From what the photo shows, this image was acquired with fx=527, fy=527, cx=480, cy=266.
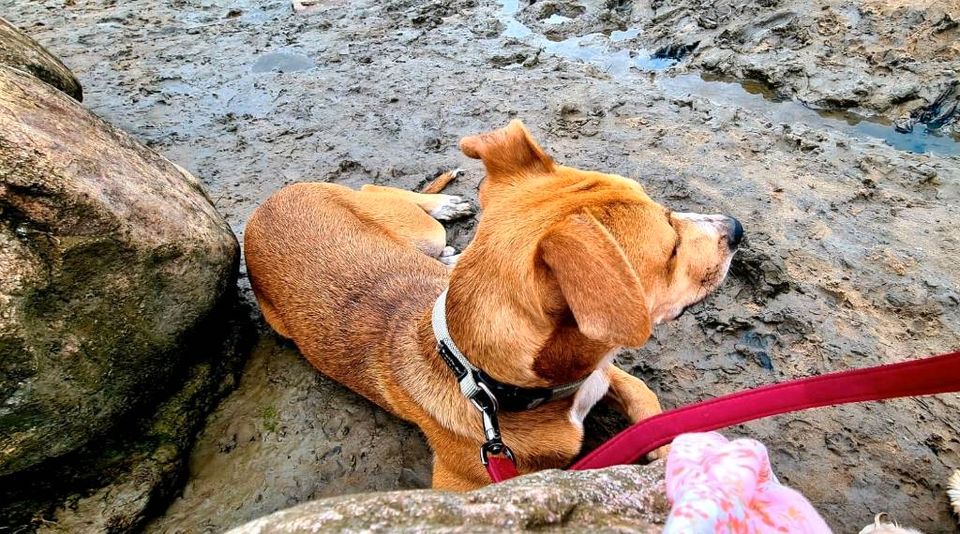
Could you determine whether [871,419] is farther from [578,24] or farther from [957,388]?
[578,24]

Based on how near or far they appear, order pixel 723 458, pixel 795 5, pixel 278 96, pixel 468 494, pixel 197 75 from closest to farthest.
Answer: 1. pixel 723 458
2. pixel 468 494
3. pixel 795 5
4. pixel 278 96
5. pixel 197 75

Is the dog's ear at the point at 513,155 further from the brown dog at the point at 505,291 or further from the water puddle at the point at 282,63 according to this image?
the water puddle at the point at 282,63

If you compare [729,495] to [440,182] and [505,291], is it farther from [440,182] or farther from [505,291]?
[440,182]

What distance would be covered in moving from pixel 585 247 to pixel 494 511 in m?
0.90

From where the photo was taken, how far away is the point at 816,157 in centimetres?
453

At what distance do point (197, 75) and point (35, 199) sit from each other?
605 centimetres

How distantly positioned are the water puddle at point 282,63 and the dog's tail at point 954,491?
7.83 metres

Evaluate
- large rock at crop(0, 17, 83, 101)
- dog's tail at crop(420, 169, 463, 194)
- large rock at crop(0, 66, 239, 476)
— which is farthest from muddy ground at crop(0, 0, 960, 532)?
large rock at crop(0, 17, 83, 101)

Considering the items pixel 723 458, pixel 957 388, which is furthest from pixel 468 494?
pixel 957 388

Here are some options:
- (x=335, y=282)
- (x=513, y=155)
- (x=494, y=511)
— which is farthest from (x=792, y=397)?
(x=335, y=282)

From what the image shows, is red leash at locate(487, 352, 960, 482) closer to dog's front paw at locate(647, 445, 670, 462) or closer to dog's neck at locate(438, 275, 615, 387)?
dog's neck at locate(438, 275, 615, 387)

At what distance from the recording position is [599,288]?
5.88 feet

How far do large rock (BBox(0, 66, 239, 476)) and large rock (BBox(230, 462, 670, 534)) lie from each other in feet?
5.25

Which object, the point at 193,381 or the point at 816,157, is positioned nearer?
the point at 193,381
